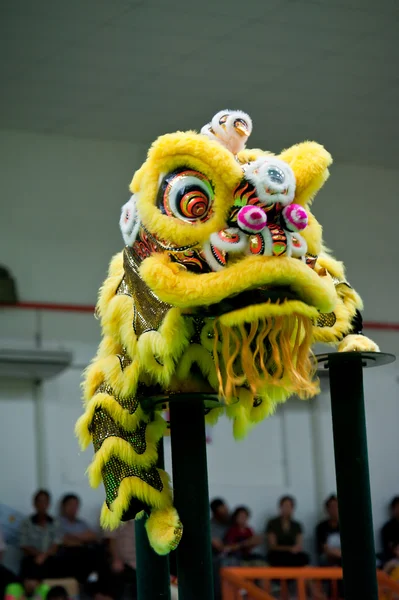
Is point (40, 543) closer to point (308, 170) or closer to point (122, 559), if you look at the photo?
point (122, 559)

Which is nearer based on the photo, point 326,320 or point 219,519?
point 326,320

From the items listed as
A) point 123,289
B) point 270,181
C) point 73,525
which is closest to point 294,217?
point 270,181

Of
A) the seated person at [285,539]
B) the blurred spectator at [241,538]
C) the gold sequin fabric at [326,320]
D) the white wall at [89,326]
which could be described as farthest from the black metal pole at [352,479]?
the white wall at [89,326]

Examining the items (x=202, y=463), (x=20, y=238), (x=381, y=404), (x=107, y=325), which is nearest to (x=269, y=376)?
(x=202, y=463)

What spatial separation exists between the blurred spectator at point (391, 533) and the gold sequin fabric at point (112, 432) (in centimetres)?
535

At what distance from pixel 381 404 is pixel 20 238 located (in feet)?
9.42

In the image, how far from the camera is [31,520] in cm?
682

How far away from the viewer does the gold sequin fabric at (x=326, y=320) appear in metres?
2.77

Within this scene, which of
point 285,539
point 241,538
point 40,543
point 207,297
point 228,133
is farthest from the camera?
point 285,539

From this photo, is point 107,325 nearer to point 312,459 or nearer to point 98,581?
point 98,581

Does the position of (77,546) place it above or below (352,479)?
below

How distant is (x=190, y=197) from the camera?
250 centimetres

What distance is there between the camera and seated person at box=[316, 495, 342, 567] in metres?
7.45

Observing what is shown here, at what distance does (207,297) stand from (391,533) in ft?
19.4
